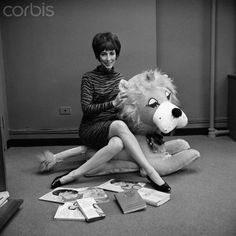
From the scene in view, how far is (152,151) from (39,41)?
5.25 ft

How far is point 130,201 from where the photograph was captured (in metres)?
1.81

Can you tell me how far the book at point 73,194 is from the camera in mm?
1918

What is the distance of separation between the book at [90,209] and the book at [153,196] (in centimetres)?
27

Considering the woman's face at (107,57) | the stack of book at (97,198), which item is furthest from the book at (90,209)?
→ the woman's face at (107,57)

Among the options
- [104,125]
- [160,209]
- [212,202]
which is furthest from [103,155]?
[212,202]

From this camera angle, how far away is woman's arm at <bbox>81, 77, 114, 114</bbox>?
89.7 inches

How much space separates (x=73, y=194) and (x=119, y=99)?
0.69 metres

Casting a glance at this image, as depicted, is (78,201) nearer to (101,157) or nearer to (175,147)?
(101,157)

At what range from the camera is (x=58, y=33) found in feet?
10.4

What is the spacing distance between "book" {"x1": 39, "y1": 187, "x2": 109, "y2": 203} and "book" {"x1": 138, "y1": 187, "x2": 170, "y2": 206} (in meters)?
0.21

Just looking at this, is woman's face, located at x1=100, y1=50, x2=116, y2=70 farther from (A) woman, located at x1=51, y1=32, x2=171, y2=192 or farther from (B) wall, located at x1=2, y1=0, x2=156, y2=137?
(B) wall, located at x1=2, y1=0, x2=156, y2=137

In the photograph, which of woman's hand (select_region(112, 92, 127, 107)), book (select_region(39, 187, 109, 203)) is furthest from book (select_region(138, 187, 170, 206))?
woman's hand (select_region(112, 92, 127, 107))

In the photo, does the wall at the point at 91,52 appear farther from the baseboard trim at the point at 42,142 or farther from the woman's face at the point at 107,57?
the woman's face at the point at 107,57

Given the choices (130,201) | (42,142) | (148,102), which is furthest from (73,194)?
(42,142)
